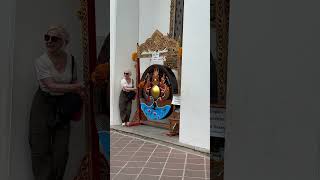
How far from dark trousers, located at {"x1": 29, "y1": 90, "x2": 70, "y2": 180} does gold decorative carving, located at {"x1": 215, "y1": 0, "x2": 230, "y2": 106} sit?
1.23 meters

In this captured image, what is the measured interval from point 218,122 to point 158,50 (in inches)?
206

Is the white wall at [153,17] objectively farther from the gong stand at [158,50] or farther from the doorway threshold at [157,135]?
the doorway threshold at [157,135]

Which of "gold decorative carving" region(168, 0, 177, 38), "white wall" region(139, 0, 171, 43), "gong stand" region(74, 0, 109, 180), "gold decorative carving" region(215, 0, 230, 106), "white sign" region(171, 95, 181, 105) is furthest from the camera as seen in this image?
"white wall" region(139, 0, 171, 43)

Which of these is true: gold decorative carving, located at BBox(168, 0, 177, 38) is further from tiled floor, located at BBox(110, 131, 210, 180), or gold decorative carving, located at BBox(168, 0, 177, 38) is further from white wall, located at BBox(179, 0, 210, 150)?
tiled floor, located at BBox(110, 131, 210, 180)

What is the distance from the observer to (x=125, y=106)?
7656mm

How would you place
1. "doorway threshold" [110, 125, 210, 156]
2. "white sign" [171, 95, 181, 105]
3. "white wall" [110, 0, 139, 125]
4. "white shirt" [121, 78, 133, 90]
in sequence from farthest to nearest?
"white wall" [110, 0, 139, 125] → "white shirt" [121, 78, 133, 90] → "white sign" [171, 95, 181, 105] → "doorway threshold" [110, 125, 210, 156]

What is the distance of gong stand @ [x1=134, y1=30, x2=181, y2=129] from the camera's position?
6.30m

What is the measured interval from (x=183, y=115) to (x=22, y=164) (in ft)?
11.5

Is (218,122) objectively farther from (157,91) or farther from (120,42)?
(120,42)

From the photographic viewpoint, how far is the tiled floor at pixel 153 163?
12.2ft

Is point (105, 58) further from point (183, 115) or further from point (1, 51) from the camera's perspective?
point (183, 115)

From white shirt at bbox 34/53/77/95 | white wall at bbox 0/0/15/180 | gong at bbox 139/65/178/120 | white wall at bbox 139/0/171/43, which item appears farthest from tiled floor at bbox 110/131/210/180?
white wall at bbox 139/0/171/43

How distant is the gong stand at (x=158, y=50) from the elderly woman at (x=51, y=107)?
3.93m

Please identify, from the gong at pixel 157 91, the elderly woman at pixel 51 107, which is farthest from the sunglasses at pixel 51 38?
the gong at pixel 157 91
